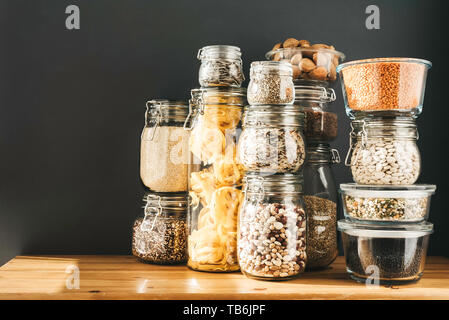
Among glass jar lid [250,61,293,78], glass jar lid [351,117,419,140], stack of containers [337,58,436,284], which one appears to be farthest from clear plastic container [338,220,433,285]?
glass jar lid [250,61,293,78]

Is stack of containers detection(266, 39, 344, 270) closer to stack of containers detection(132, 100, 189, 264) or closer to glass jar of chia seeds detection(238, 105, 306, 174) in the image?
glass jar of chia seeds detection(238, 105, 306, 174)

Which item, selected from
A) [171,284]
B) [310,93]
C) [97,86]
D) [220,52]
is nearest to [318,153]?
[310,93]

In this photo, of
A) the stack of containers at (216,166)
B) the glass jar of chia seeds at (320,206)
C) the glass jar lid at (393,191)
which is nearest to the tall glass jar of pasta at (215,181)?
the stack of containers at (216,166)

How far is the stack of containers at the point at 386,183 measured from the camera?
1127 millimetres

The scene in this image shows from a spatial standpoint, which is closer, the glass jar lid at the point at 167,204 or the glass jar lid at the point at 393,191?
the glass jar lid at the point at 393,191

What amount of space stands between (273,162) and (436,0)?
892 mm

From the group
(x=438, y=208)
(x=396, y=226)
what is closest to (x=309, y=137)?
(x=396, y=226)

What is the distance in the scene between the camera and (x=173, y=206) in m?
1.35

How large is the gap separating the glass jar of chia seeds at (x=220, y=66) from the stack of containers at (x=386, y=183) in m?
0.31

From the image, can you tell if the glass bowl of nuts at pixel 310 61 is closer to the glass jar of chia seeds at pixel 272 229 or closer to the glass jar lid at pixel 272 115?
the glass jar lid at pixel 272 115

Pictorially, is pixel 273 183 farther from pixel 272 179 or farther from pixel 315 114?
pixel 315 114

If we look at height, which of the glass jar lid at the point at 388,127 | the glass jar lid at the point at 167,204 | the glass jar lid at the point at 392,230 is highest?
the glass jar lid at the point at 388,127

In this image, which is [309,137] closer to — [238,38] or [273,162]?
[273,162]
